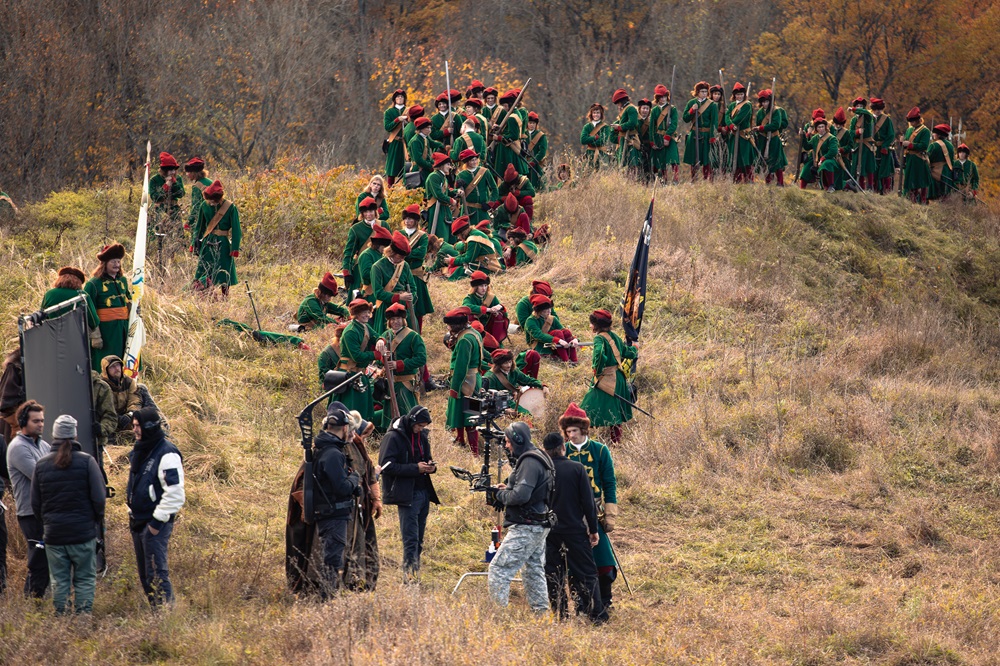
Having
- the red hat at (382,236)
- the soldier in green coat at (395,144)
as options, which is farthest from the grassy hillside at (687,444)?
the red hat at (382,236)

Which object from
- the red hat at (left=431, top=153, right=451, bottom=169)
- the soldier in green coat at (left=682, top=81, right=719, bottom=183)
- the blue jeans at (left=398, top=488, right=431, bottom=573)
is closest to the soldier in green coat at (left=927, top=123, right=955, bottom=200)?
the soldier in green coat at (left=682, top=81, right=719, bottom=183)

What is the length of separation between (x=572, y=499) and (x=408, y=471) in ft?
4.28

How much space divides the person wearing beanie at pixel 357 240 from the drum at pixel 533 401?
3.18 m

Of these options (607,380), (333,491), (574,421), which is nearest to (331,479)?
(333,491)

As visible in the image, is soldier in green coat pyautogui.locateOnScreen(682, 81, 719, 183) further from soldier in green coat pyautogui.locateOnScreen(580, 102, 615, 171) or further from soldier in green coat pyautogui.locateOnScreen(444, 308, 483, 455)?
soldier in green coat pyautogui.locateOnScreen(444, 308, 483, 455)

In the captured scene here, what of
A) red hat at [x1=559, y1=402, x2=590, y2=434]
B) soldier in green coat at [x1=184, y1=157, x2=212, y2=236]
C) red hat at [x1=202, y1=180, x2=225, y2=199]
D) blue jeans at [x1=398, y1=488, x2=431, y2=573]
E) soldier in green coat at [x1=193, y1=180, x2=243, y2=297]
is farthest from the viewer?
soldier in green coat at [x1=184, y1=157, x2=212, y2=236]

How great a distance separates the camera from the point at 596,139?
22609 millimetres

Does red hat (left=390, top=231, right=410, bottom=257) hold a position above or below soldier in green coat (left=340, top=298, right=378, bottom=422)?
above

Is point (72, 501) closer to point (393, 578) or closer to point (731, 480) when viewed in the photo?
point (393, 578)

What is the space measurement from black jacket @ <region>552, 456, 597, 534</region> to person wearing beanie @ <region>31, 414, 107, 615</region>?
3.19 m

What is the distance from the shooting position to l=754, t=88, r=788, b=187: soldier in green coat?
23344 mm

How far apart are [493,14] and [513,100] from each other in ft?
78.7

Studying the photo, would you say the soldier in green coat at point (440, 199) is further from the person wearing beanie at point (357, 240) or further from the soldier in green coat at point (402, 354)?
the soldier in green coat at point (402, 354)

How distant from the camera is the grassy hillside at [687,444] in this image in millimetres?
9000
